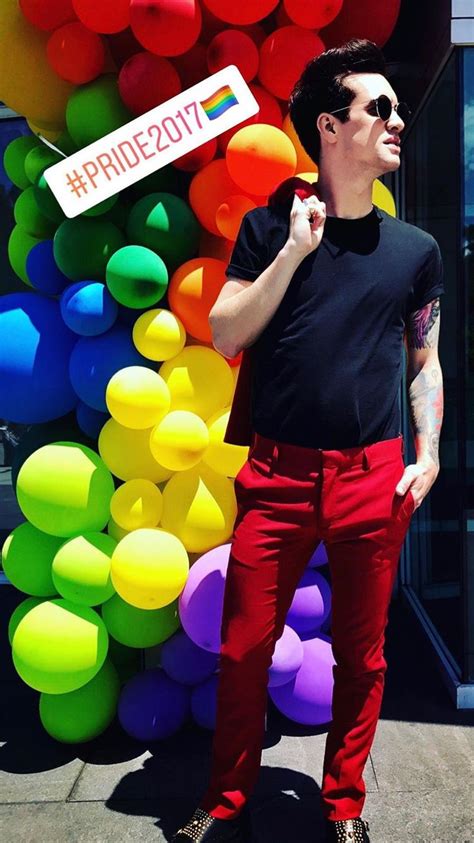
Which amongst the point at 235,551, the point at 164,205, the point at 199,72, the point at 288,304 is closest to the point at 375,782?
the point at 235,551

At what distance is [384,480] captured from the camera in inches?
74.2

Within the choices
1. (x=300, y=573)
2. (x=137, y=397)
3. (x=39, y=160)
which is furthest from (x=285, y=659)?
(x=39, y=160)

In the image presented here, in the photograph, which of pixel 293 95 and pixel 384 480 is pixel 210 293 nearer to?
pixel 293 95

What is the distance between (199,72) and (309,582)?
1.64 meters

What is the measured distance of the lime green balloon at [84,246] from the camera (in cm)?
234

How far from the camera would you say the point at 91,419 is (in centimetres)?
253

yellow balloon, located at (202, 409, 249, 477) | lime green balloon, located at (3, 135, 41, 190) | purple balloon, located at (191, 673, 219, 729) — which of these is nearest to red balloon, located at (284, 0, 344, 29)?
lime green balloon, located at (3, 135, 41, 190)

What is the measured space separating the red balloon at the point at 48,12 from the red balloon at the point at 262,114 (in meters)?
0.57

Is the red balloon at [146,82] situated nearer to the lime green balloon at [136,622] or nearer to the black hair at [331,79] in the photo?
the black hair at [331,79]

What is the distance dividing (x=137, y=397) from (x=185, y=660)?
895 millimetres

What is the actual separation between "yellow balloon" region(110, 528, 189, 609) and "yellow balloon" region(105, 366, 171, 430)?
0.33m

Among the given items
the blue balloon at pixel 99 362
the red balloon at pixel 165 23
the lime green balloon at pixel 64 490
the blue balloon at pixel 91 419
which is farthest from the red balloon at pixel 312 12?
the lime green balloon at pixel 64 490

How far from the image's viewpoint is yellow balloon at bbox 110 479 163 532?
91.0 inches

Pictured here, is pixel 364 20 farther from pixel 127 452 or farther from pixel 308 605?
pixel 308 605
